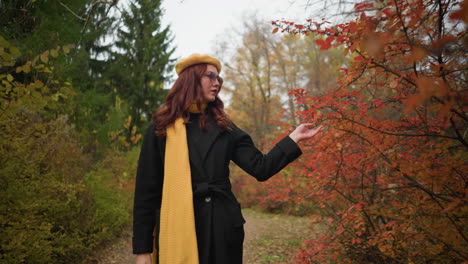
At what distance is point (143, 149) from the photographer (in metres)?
2.10

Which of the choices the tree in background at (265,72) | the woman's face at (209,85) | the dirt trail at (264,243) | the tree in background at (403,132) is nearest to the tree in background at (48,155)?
the dirt trail at (264,243)

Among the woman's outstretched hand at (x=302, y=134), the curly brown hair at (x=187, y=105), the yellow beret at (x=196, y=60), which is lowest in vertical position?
the woman's outstretched hand at (x=302, y=134)

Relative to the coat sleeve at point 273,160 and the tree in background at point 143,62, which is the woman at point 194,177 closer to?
the coat sleeve at point 273,160

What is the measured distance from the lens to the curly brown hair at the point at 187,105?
2143mm

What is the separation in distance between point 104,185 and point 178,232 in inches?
208

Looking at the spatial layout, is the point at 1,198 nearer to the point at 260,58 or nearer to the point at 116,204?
the point at 116,204

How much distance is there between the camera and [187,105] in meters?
2.15

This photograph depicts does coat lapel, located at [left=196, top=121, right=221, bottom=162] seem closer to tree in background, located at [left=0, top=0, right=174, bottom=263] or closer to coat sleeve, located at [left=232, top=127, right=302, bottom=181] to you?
coat sleeve, located at [left=232, top=127, right=302, bottom=181]

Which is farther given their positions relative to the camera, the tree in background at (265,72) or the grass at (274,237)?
the tree in background at (265,72)

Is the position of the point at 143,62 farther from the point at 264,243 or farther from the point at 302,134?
the point at 302,134

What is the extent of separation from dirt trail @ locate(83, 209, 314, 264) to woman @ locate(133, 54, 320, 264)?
4.12 metres

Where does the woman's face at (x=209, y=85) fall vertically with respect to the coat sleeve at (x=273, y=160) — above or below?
above

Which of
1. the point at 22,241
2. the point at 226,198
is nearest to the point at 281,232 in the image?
the point at 22,241

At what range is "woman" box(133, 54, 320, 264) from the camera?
6.23 feet
